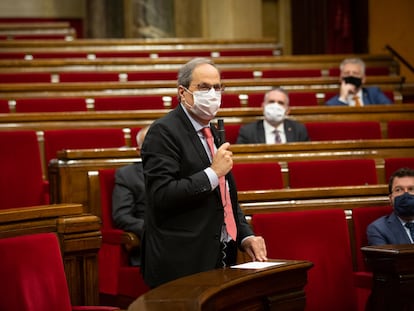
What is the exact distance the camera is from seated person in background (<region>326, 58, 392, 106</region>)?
4.05 metres

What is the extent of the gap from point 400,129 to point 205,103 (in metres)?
1.89

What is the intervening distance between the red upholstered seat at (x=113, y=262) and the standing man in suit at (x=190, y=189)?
555 millimetres

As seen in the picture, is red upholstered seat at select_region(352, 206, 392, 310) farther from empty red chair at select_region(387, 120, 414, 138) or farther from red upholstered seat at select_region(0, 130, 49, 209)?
empty red chair at select_region(387, 120, 414, 138)

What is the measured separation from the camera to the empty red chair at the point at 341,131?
353cm

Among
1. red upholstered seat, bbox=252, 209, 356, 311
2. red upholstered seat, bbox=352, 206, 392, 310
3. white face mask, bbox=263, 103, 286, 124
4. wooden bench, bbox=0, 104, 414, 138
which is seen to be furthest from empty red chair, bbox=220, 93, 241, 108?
red upholstered seat, bbox=252, 209, 356, 311

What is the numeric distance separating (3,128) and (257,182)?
1.16 m

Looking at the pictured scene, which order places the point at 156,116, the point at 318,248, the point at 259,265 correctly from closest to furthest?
the point at 259,265, the point at 318,248, the point at 156,116

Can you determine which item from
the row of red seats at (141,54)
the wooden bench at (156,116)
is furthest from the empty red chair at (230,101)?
the row of red seats at (141,54)

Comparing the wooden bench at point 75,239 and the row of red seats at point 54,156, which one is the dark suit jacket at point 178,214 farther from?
the row of red seats at point 54,156

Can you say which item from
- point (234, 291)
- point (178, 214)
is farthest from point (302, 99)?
point (234, 291)

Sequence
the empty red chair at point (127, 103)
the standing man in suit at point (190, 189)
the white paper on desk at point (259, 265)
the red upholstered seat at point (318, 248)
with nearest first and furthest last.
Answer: the white paper on desk at point (259, 265), the standing man in suit at point (190, 189), the red upholstered seat at point (318, 248), the empty red chair at point (127, 103)

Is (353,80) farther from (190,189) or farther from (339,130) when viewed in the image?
(190,189)

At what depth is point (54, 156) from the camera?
10.6 ft

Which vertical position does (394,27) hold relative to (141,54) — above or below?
above
